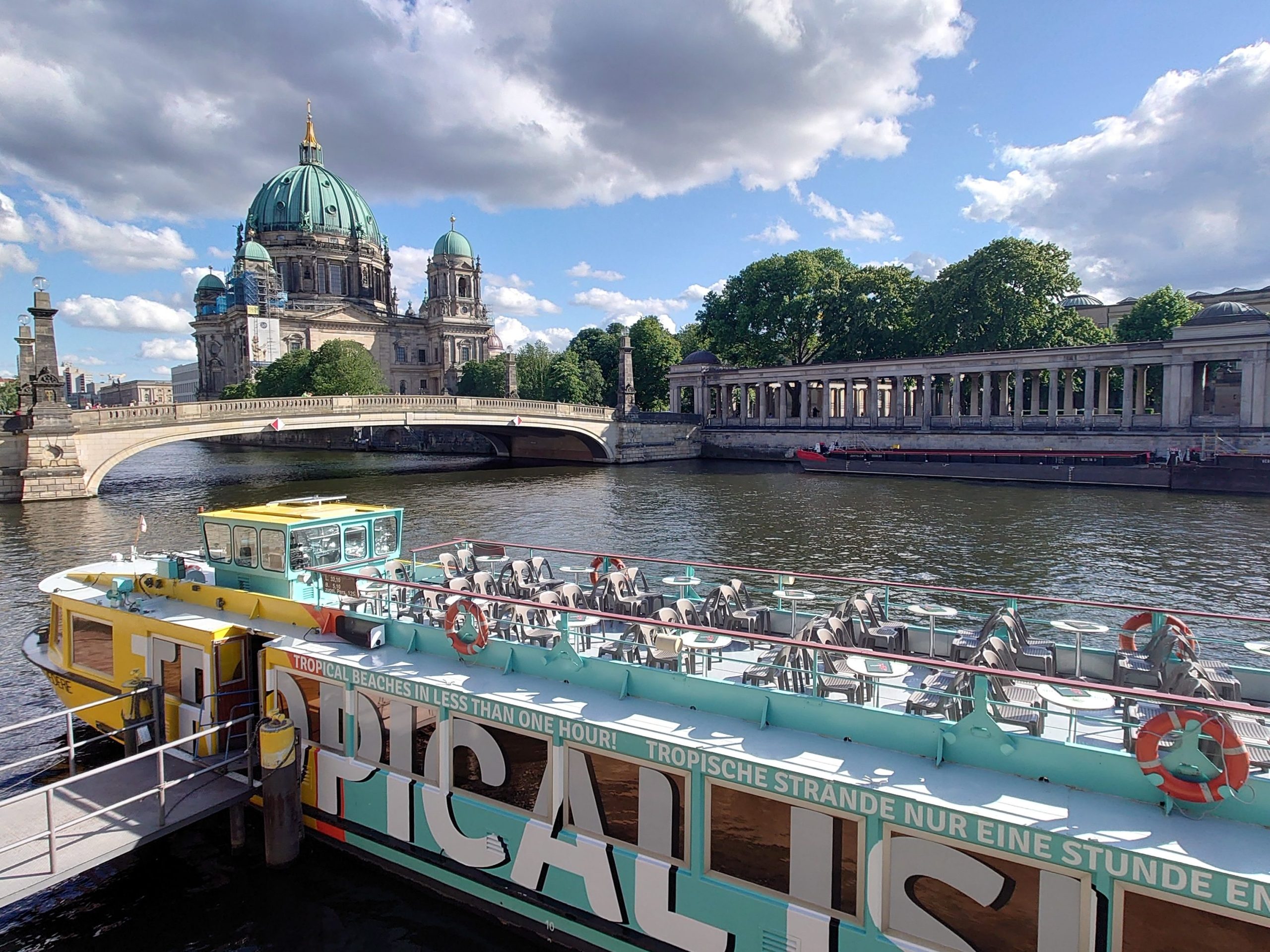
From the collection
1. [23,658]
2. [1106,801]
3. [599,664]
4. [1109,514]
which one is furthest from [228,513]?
[1109,514]

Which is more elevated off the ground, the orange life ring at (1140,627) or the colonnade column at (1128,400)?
the colonnade column at (1128,400)

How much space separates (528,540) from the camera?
29766 mm

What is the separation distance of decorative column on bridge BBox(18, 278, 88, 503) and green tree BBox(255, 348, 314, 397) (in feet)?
139

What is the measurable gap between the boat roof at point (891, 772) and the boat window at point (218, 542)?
3.44 m

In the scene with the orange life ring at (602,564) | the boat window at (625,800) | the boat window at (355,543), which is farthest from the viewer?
the orange life ring at (602,564)

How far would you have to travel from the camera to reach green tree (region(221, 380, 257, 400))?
96.0m

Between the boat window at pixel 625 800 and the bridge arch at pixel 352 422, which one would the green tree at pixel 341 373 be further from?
the boat window at pixel 625 800

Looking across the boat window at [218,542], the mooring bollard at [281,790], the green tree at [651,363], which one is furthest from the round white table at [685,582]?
the green tree at [651,363]

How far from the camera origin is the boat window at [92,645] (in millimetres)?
11133

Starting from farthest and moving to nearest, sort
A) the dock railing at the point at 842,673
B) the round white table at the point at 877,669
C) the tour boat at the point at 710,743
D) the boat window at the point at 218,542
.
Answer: the boat window at the point at 218,542 → the round white table at the point at 877,669 → the dock railing at the point at 842,673 → the tour boat at the point at 710,743

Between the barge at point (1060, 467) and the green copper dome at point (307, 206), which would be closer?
the barge at point (1060, 467)

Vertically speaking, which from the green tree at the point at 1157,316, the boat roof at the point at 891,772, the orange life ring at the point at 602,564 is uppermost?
the green tree at the point at 1157,316

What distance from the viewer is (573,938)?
7.46 metres

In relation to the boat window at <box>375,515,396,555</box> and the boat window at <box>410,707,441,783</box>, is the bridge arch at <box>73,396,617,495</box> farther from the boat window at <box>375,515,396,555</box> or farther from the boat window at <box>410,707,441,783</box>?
the boat window at <box>410,707,441,783</box>
